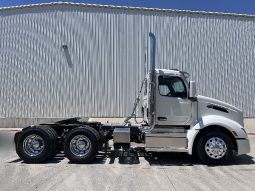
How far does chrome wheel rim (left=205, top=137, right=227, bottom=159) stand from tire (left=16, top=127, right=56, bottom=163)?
14.1 feet

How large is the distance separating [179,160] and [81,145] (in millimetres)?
2978

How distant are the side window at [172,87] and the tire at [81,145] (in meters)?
2.28

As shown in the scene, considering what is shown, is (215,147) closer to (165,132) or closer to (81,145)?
(165,132)

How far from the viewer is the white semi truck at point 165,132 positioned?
11617 millimetres

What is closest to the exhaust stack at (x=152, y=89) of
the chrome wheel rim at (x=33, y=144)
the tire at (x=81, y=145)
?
the tire at (x=81, y=145)

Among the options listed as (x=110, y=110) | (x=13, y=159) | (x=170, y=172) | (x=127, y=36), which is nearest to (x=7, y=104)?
(x=110, y=110)

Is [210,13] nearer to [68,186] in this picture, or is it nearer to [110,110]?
[110,110]

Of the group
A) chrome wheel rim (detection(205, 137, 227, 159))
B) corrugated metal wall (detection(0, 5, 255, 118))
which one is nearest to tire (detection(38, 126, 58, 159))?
chrome wheel rim (detection(205, 137, 227, 159))

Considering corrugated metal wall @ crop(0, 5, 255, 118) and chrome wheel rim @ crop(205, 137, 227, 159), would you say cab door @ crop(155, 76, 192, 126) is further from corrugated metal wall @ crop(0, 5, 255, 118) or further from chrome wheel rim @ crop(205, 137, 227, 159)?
corrugated metal wall @ crop(0, 5, 255, 118)

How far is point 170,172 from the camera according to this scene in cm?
1043

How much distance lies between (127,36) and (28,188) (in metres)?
17.0

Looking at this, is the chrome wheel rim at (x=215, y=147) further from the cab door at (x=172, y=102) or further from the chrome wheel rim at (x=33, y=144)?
the chrome wheel rim at (x=33, y=144)

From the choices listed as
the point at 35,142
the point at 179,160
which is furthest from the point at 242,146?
the point at 35,142

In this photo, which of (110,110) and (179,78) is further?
→ (110,110)
